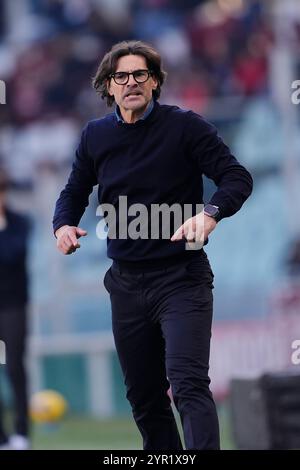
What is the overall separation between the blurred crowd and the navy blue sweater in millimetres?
8990

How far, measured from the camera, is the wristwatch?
572cm

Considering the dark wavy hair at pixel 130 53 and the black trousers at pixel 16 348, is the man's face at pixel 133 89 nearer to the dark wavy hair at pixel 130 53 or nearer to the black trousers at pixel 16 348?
the dark wavy hair at pixel 130 53

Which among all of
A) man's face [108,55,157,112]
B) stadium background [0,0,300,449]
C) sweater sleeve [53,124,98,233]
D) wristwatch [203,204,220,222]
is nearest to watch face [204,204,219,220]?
wristwatch [203,204,220,222]

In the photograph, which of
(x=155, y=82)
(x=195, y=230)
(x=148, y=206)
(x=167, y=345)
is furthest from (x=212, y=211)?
(x=155, y=82)

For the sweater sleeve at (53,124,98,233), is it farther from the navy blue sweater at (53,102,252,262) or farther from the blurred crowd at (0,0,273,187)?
the blurred crowd at (0,0,273,187)

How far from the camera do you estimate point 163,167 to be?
233 inches

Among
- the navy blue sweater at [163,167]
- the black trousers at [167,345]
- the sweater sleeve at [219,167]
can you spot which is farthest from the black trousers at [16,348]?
the sweater sleeve at [219,167]

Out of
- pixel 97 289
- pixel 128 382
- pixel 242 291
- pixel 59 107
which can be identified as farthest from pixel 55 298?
pixel 128 382

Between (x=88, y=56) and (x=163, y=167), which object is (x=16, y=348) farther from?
(x=88, y=56)

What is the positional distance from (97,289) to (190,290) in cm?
852

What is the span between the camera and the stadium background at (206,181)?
1387 cm

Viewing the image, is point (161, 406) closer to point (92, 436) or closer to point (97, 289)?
point (92, 436)

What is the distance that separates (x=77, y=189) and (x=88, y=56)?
10.7 metres

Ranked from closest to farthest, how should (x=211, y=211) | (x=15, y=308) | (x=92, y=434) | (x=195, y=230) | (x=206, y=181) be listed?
1. (x=195, y=230)
2. (x=211, y=211)
3. (x=15, y=308)
4. (x=92, y=434)
5. (x=206, y=181)
